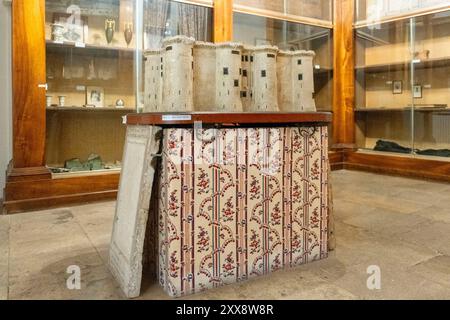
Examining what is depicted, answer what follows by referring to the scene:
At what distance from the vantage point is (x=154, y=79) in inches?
66.8

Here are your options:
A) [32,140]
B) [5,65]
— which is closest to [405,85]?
[32,140]

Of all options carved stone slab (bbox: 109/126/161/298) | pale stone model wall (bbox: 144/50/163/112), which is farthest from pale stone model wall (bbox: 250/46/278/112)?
carved stone slab (bbox: 109/126/161/298)

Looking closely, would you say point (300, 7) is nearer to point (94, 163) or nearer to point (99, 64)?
point (99, 64)

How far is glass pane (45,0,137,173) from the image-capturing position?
10.1ft

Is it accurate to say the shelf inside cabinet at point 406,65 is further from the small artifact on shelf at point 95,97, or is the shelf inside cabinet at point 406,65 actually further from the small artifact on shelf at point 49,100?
the small artifact on shelf at point 49,100

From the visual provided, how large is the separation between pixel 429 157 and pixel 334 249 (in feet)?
8.31

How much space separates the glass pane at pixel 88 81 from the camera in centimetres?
307

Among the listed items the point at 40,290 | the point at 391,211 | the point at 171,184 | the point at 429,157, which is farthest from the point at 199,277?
the point at 429,157

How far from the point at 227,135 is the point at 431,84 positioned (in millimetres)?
3638

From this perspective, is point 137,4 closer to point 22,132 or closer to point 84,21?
point 84,21

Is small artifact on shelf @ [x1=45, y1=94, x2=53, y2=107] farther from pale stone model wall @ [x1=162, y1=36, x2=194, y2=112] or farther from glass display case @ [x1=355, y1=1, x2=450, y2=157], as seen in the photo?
glass display case @ [x1=355, y1=1, x2=450, y2=157]

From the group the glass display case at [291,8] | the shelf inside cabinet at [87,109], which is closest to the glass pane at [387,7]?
the glass display case at [291,8]

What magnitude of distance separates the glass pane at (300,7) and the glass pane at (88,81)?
4.90 ft

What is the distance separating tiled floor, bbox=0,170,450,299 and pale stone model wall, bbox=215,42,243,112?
28.9 inches
